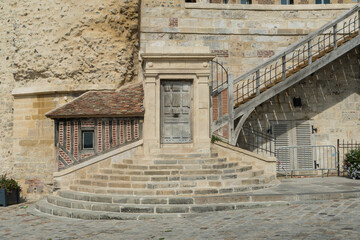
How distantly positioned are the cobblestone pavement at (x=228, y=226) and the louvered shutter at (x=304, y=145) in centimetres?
553

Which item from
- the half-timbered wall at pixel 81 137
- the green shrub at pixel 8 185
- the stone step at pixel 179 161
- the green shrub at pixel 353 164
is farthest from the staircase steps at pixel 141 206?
the green shrub at pixel 353 164

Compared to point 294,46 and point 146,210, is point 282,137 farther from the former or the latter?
point 146,210

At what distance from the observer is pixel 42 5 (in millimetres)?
13883

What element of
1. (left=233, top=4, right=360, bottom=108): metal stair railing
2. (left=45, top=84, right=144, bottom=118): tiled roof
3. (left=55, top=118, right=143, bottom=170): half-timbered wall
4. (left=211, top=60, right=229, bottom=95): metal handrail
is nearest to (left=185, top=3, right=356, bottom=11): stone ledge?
(left=233, top=4, right=360, bottom=108): metal stair railing

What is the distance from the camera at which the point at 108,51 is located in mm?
13477

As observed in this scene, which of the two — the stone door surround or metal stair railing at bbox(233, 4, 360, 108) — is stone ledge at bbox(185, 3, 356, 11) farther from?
the stone door surround

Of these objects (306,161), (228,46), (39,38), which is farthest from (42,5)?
(306,161)

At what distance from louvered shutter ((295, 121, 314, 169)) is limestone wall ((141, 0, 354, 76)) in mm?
2861

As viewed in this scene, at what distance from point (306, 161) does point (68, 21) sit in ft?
31.8

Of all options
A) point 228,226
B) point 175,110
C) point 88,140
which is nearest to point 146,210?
point 228,226

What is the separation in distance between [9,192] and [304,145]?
9.97 metres

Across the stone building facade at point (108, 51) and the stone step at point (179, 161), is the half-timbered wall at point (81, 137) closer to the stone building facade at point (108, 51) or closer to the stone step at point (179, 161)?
the stone building facade at point (108, 51)

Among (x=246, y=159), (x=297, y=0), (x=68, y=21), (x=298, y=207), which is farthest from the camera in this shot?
→ (x=297, y=0)

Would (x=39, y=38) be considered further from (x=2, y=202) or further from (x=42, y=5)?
(x=2, y=202)
